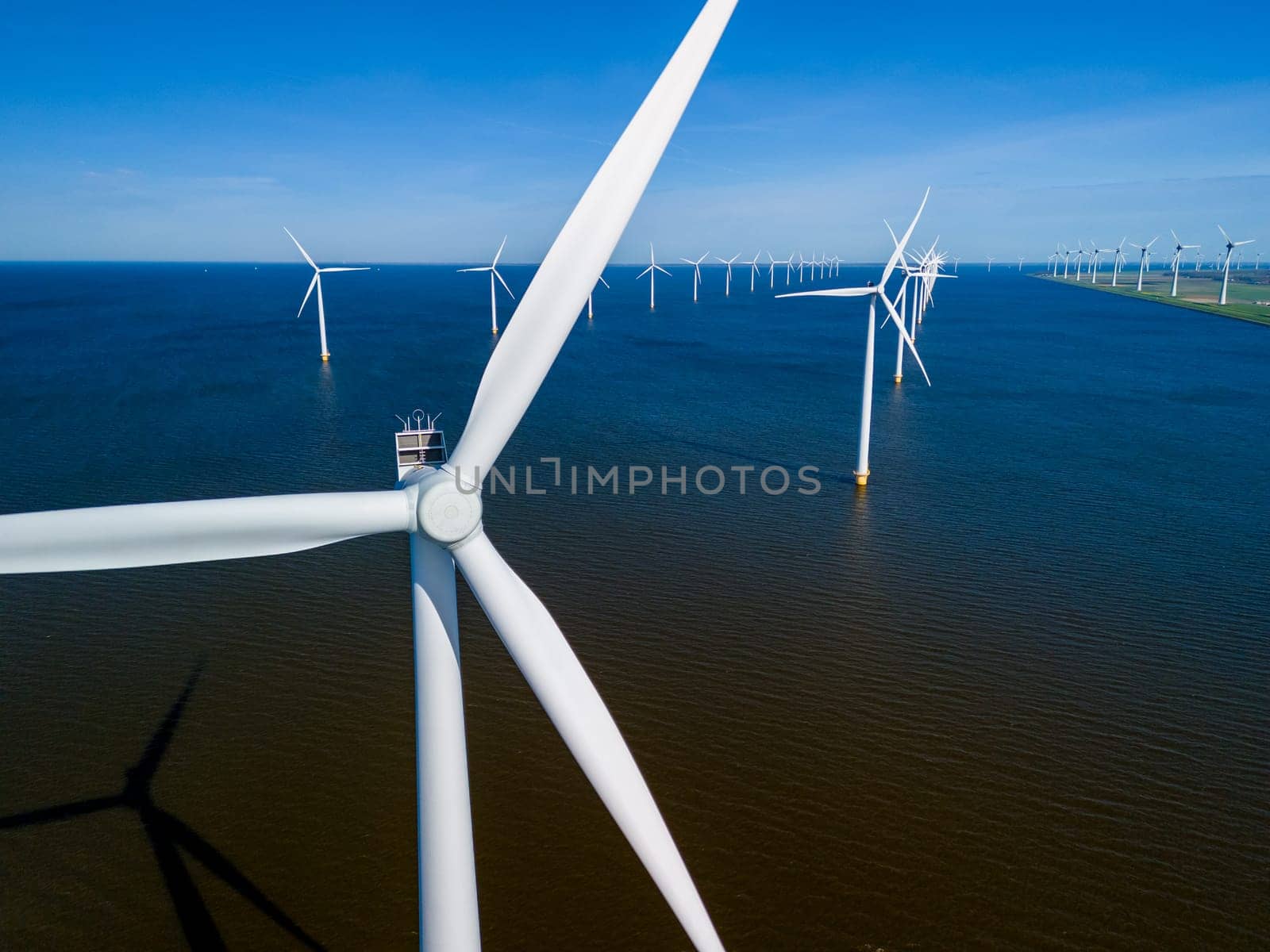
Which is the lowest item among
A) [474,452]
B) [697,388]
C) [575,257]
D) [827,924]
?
[827,924]

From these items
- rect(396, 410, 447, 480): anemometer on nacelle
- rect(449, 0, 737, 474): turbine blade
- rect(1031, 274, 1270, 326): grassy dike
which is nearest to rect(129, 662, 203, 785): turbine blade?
rect(396, 410, 447, 480): anemometer on nacelle

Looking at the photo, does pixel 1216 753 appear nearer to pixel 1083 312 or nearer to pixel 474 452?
pixel 474 452

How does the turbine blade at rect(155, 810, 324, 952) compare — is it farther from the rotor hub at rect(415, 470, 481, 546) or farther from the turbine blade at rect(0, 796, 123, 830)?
the rotor hub at rect(415, 470, 481, 546)

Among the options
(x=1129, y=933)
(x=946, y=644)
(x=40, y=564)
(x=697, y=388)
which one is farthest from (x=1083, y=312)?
(x=40, y=564)

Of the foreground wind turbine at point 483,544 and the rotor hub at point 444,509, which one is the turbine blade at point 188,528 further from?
the rotor hub at point 444,509

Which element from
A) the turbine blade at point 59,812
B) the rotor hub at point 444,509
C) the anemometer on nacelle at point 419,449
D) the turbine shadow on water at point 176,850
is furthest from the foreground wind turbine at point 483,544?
the turbine blade at point 59,812

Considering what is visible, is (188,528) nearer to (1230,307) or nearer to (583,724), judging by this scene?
(583,724)
